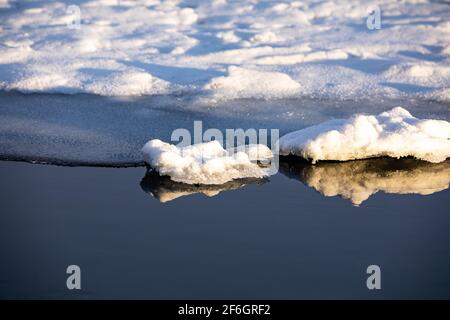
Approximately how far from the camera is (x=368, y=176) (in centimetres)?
463

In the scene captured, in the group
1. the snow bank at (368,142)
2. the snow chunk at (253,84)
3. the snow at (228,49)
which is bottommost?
the snow bank at (368,142)

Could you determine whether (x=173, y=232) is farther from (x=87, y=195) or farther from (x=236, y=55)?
(x=236, y=55)

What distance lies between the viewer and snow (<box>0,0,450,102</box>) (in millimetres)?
6512

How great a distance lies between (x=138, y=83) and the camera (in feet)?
21.5

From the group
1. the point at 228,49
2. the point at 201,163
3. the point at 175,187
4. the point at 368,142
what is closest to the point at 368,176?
the point at 368,142

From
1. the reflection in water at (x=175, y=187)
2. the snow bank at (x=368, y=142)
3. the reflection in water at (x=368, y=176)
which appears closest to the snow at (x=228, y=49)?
the snow bank at (x=368, y=142)

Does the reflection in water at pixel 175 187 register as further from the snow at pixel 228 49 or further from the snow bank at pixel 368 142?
the snow at pixel 228 49

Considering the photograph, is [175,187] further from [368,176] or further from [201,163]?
[368,176]

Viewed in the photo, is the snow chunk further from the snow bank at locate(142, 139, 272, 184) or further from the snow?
the snow bank at locate(142, 139, 272, 184)

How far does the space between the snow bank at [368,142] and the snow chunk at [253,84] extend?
55.7 inches

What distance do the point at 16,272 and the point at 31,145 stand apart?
168 centimetres

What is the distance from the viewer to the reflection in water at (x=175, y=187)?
170 inches

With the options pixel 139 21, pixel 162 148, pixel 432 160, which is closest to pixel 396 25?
pixel 139 21

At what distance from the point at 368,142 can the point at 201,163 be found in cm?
116
